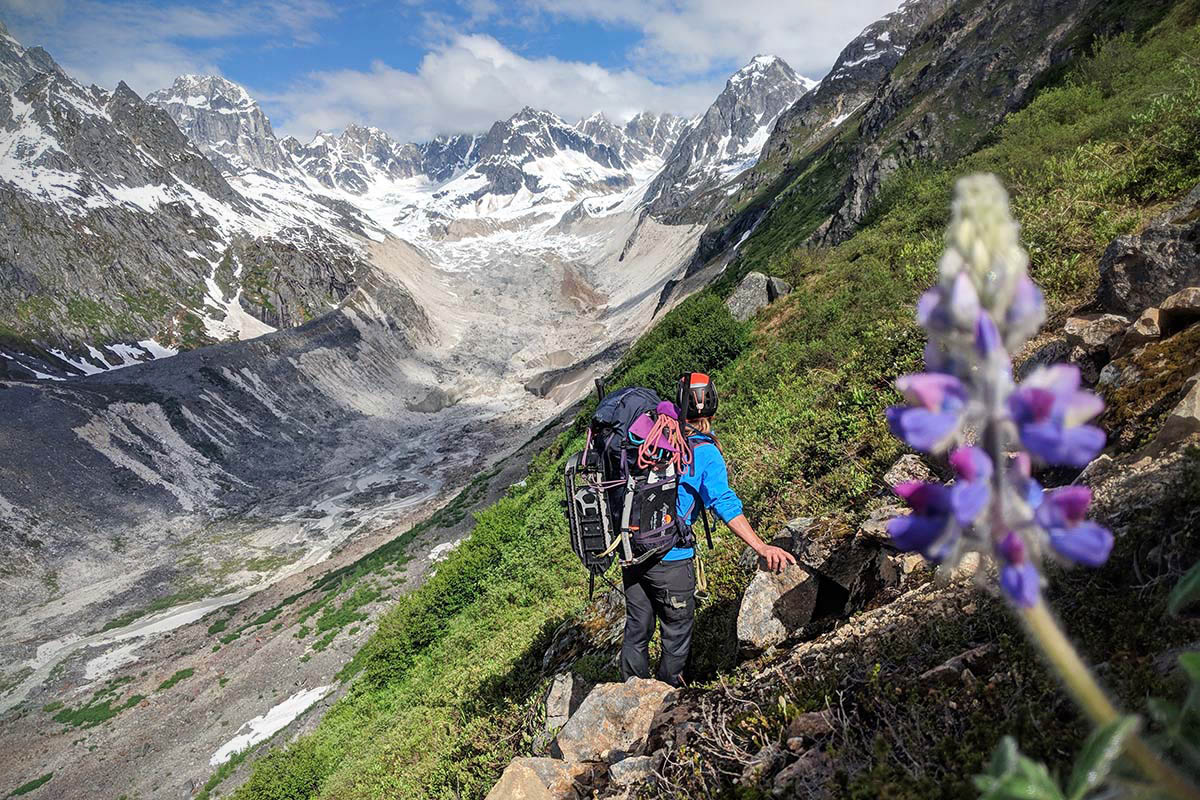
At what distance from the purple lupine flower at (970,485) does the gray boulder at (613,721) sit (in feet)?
13.4

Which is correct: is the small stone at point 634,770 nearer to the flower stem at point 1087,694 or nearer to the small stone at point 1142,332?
the flower stem at point 1087,694

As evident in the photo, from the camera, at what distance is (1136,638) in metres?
2.42

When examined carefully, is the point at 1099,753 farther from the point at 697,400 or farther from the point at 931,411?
the point at 697,400

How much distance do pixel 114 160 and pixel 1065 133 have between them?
118m

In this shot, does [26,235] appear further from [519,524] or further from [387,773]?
[387,773]

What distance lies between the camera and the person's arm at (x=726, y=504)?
455 cm

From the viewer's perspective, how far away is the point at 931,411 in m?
1.15

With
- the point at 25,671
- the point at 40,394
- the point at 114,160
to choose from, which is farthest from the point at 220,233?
the point at 25,671

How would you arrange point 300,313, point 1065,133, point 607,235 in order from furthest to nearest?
point 607,235, point 300,313, point 1065,133

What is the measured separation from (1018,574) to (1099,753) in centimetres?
30

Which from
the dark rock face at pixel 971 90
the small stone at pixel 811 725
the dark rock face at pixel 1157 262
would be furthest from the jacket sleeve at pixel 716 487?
the dark rock face at pixel 971 90

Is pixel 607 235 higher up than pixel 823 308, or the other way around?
pixel 607 235

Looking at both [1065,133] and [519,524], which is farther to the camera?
[519,524]

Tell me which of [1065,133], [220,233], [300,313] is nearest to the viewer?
[1065,133]
